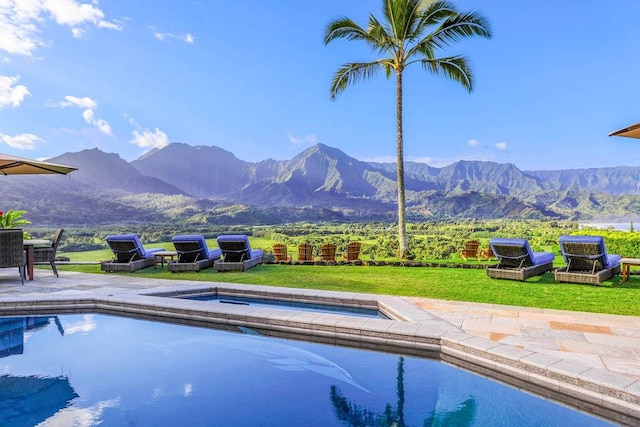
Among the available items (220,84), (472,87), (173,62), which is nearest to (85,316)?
(472,87)

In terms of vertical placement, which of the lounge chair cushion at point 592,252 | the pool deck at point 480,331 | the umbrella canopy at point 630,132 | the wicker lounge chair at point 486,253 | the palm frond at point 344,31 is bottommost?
the wicker lounge chair at point 486,253

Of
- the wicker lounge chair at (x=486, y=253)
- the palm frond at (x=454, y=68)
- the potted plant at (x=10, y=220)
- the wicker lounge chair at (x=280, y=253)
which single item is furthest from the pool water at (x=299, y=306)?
the wicker lounge chair at (x=486, y=253)

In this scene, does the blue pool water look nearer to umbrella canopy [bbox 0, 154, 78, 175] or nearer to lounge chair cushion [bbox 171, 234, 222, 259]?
lounge chair cushion [bbox 171, 234, 222, 259]

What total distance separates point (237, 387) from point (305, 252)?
908cm

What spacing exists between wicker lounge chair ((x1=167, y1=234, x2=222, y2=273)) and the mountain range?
14.2 ft

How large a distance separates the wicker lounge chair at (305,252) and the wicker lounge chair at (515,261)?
5614mm

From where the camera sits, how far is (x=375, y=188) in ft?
481

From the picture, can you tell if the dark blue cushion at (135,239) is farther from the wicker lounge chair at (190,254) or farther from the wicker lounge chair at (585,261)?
the wicker lounge chair at (585,261)

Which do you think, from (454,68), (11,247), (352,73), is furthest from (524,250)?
(11,247)

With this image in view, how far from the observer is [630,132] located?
6.34m

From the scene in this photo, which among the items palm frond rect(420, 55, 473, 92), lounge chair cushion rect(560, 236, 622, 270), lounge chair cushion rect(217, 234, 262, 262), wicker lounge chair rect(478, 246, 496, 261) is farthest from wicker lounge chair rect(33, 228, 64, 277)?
wicker lounge chair rect(478, 246, 496, 261)

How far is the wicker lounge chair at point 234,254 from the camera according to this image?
33.7 ft

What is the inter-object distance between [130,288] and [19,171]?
191 inches

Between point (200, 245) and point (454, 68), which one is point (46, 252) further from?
point (454, 68)
